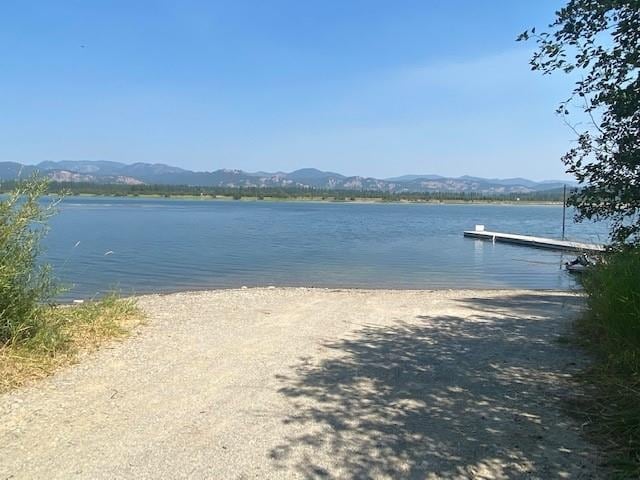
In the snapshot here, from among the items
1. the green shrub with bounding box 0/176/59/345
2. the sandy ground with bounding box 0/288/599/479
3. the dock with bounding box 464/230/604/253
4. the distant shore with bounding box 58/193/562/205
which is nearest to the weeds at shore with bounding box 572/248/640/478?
the sandy ground with bounding box 0/288/599/479

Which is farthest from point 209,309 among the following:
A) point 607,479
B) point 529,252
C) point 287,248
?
point 529,252

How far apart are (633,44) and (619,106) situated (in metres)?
0.69

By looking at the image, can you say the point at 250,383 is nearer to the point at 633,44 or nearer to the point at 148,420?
the point at 148,420

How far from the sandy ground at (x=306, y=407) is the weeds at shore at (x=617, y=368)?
0.71 ft

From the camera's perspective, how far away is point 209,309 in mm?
9852

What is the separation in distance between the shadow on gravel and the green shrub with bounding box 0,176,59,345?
114 inches

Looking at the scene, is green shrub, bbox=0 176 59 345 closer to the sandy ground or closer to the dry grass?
the dry grass

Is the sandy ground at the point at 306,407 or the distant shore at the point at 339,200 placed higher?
the distant shore at the point at 339,200

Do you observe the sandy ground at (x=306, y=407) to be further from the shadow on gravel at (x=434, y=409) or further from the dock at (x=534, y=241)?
the dock at (x=534, y=241)

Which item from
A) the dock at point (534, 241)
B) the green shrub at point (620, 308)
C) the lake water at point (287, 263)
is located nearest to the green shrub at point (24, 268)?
the green shrub at point (620, 308)

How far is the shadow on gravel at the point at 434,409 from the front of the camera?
12.1ft

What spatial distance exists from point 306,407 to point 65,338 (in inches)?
128

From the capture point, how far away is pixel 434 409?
4.65 metres

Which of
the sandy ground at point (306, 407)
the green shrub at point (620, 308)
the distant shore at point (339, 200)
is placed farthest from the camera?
the distant shore at point (339, 200)
